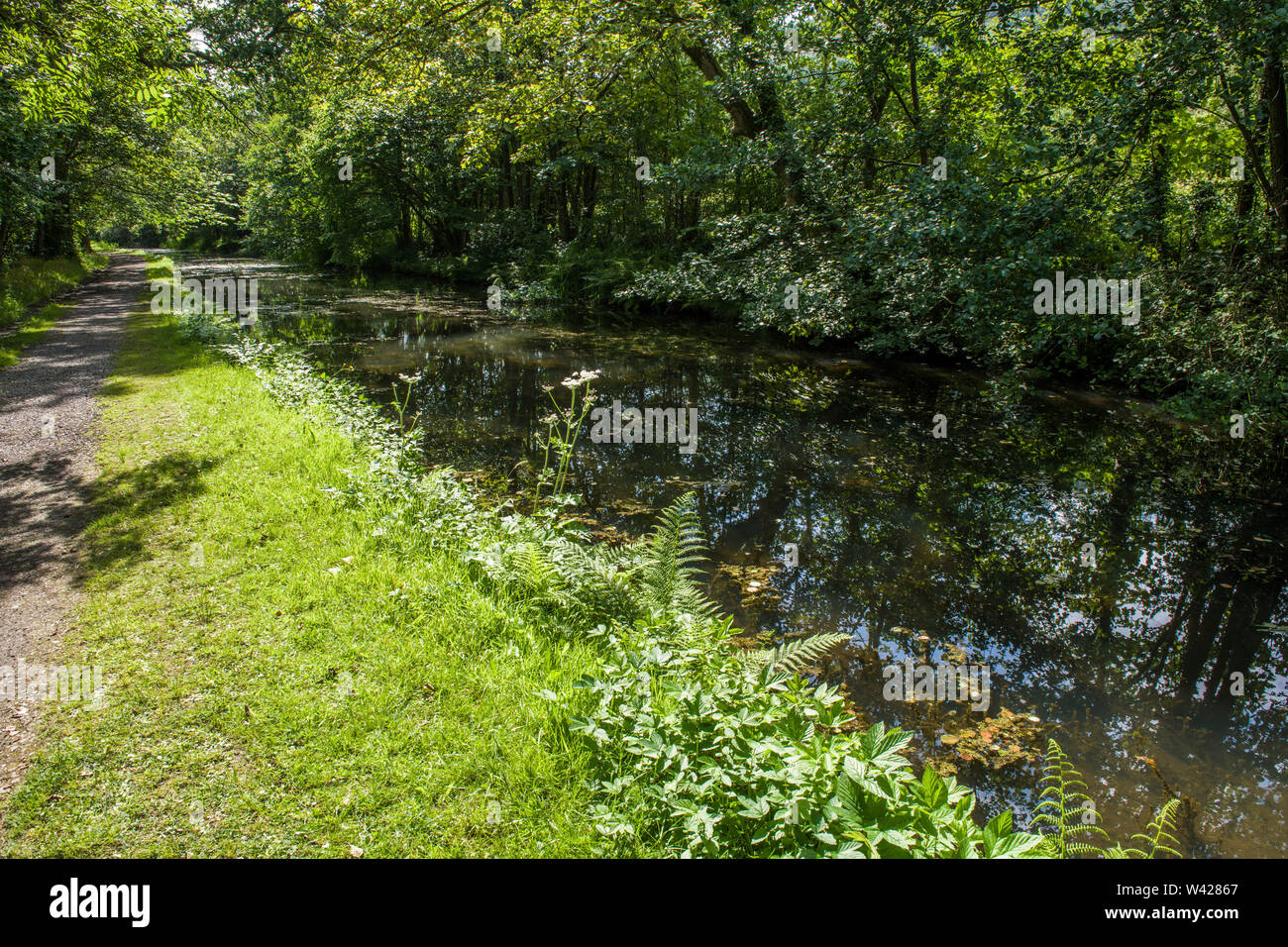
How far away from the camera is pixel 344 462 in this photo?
7.26m

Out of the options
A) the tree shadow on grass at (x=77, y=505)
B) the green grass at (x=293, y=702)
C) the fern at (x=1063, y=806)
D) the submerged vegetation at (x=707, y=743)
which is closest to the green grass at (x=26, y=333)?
the tree shadow on grass at (x=77, y=505)

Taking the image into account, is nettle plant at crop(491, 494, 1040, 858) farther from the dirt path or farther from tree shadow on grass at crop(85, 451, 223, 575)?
tree shadow on grass at crop(85, 451, 223, 575)

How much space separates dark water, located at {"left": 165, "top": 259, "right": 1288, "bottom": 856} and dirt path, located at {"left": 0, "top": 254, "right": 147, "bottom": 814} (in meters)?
3.81

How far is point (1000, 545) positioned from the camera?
6.80m

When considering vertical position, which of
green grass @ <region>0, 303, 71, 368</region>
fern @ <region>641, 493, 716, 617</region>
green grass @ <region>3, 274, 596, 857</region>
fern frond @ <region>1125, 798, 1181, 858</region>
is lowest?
fern frond @ <region>1125, 798, 1181, 858</region>

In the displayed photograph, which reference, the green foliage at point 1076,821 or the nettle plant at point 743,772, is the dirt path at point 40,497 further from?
the green foliage at point 1076,821

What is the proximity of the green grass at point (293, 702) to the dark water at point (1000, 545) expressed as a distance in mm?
2265

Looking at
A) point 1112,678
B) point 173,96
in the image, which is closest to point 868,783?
point 1112,678

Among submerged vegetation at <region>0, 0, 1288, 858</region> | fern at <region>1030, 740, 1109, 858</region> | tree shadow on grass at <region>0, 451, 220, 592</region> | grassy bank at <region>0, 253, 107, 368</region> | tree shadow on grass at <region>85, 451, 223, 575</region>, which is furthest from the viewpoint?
grassy bank at <region>0, 253, 107, 368</region>

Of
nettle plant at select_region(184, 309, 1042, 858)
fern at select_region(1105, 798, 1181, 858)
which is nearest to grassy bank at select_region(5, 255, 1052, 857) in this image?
nettle plant at select_region(184, 309, 1042, 858)

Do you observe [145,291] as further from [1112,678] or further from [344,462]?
[1112,678]

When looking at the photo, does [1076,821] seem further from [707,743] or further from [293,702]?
[293,702]

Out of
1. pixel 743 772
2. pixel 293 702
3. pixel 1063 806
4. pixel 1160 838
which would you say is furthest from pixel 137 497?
pixel 1160 838

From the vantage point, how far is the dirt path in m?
3.95
